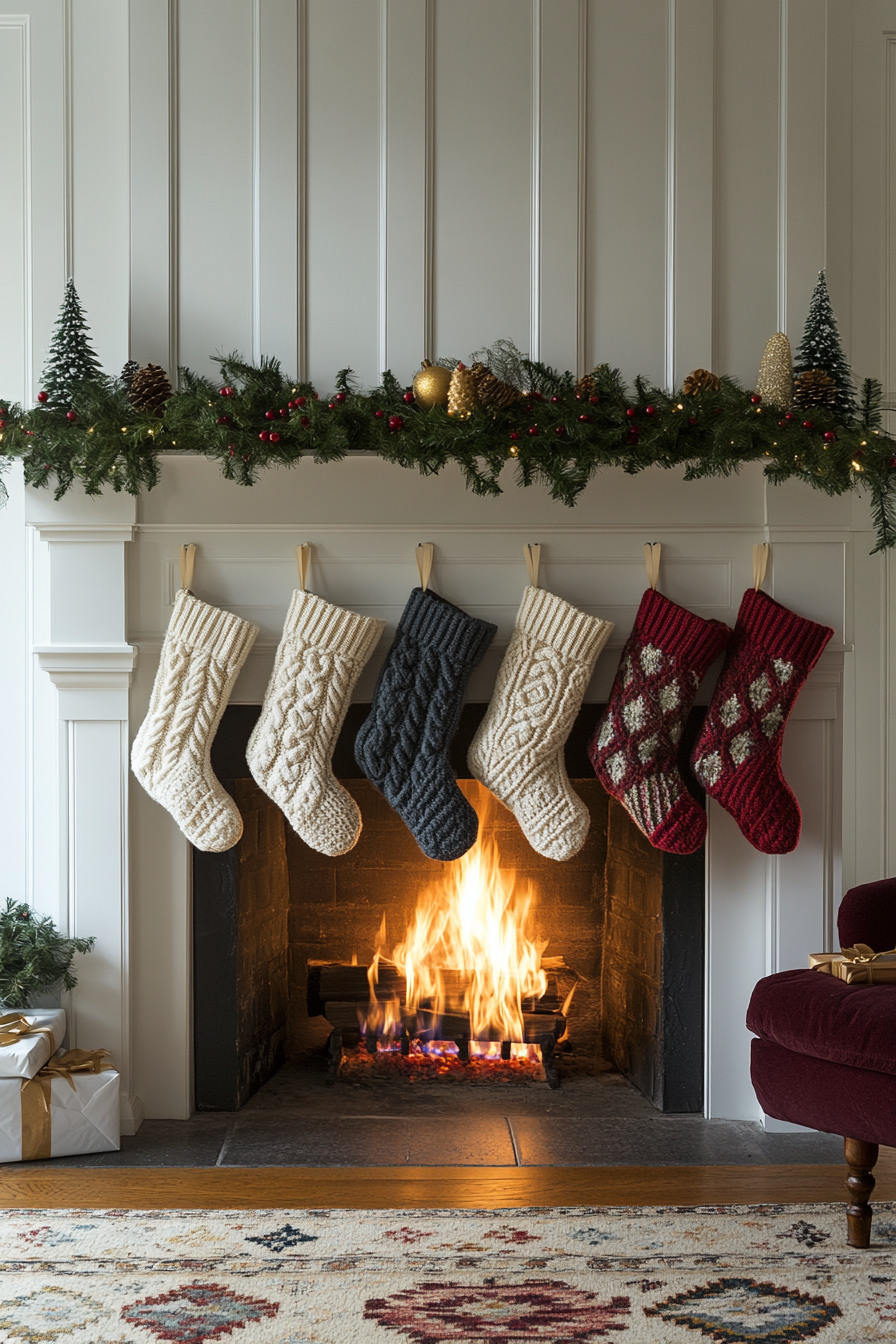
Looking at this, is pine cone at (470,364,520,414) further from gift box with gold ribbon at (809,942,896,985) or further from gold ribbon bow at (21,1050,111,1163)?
gold ribbon bow at (21,1050,111,1163)

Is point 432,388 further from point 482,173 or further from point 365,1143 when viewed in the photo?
point 365,1143

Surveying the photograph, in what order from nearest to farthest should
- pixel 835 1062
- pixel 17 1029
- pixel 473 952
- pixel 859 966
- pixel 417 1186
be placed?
pixel 835 1062 → pixel 859 966 → pixel 417 1186 → pixel 17 1029 → pixel 473 952

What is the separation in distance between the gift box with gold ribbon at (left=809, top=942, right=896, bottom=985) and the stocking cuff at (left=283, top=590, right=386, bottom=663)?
1.15 meters

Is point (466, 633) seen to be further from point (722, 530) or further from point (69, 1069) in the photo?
point (69, 1069)

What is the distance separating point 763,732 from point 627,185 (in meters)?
1.31

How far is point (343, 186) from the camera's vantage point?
236 centimetres

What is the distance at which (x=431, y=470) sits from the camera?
7.40 feet

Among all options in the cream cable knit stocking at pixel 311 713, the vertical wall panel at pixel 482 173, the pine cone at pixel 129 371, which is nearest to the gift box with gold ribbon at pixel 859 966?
the cream cable knit stocking at pixel 311 713

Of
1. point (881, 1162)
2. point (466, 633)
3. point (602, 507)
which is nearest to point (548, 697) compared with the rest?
point (466, 633)

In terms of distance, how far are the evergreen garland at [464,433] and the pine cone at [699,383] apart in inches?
0.9

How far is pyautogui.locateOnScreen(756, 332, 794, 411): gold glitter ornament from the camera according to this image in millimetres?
2223

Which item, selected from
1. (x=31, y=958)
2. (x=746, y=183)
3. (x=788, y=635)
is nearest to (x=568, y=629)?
(x=788, y=635)

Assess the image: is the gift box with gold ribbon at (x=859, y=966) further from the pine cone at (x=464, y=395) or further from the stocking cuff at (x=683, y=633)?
the pine cone at (x=464, y=395)

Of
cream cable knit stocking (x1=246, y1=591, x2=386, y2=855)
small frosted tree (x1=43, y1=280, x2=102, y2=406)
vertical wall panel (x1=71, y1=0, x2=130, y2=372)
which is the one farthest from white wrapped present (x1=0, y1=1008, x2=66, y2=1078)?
vertical wall panel (x1=71, y1=0, x2=130, y2=372)
